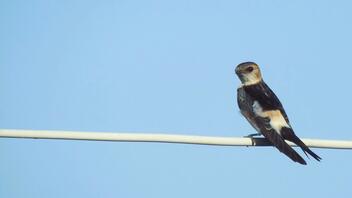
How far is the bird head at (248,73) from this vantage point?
830 cm

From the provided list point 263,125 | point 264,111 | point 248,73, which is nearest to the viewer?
point 263,125

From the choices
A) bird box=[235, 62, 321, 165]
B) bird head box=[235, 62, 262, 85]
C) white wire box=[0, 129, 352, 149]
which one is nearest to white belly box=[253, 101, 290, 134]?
bird box=[235, 62, 321, 165]

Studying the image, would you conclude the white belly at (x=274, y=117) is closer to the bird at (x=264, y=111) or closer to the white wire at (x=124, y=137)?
the bird at (x=264, y=111)

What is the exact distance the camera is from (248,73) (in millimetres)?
8328

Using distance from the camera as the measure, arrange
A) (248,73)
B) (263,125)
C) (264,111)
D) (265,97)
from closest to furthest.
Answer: (263,125) → (264,111) → (265,97) → (248,73)

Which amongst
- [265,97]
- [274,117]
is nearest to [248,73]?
[265,97]

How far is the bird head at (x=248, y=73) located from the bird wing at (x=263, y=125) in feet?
1.04

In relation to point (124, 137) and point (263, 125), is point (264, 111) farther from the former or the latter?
point (124, 137)

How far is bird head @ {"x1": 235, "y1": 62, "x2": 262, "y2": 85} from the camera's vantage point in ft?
27.2

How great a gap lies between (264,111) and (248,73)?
127 cm

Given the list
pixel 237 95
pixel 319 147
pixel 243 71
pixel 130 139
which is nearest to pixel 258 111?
pixel 237 95

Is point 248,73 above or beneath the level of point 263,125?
above

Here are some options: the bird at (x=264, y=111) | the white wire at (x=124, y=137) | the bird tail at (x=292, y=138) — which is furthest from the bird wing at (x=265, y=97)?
the white wire at (x=124, y=137)

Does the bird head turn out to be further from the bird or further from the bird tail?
the bird tail
